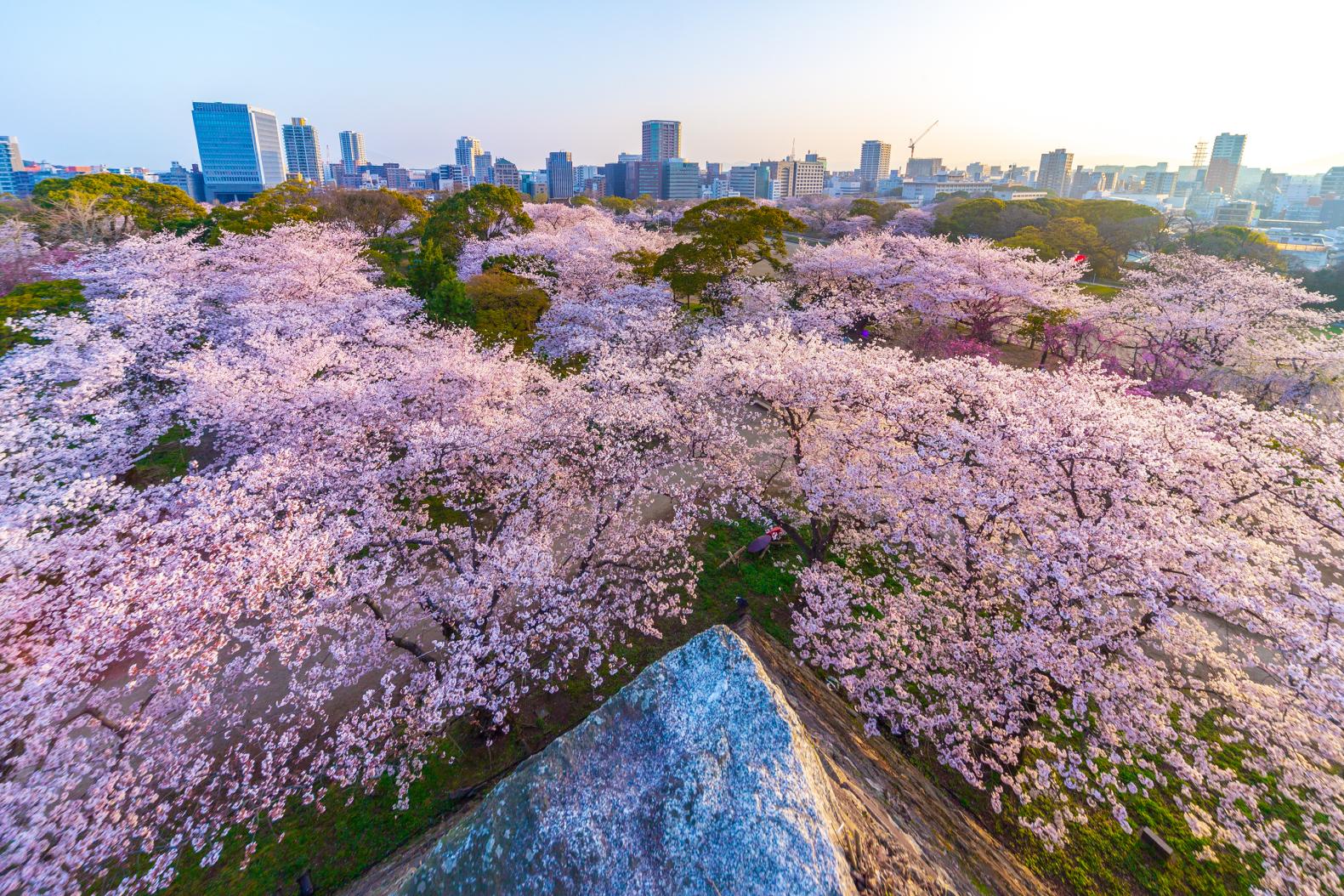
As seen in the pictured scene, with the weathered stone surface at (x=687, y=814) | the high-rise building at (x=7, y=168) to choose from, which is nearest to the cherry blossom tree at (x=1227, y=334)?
the weathered stone surface at (x=687, y=814)

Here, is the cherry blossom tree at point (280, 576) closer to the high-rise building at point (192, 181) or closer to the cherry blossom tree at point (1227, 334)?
the cherry blossom tree at point (1227, 334)

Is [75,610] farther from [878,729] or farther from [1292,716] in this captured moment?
[1292,716]

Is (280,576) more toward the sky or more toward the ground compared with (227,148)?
more toward the ground

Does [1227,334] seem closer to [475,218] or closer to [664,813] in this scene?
[664,813]

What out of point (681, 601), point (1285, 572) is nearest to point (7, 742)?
point (681, 601)

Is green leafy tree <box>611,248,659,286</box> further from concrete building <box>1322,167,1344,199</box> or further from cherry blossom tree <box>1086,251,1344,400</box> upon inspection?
concrete building <box>1322,167,1344,199</box>

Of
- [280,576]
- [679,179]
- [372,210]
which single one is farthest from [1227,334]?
[679,179]
